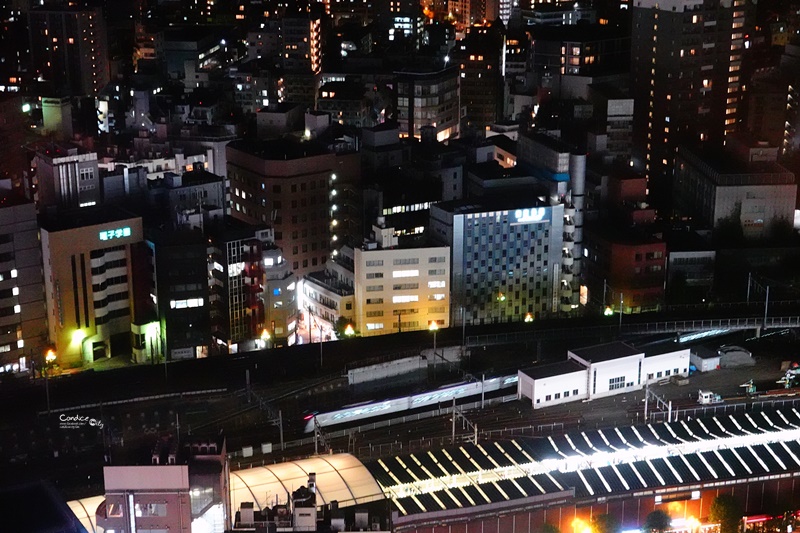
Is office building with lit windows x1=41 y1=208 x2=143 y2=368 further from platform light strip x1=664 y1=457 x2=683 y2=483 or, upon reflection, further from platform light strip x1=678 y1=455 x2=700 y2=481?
platform light strip x1=678 y1=455 x2=700 y2=481

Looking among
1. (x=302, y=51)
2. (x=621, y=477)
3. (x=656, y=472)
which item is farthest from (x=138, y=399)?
(x=302, y=51)

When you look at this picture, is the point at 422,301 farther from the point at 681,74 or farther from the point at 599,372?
the point at 681,74

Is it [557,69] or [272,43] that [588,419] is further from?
[272,43]

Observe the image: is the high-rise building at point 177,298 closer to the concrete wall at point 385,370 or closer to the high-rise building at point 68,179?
the high-rise building at point 68,179

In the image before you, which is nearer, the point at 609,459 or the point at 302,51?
the point at 609,459

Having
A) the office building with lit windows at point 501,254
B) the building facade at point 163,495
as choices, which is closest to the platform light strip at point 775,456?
the office building with lit windows at point 501,254

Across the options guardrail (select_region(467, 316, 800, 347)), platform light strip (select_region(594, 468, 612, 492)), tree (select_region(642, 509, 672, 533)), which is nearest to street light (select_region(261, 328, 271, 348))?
guardrail (select_region(467, 316, 800, 347))
